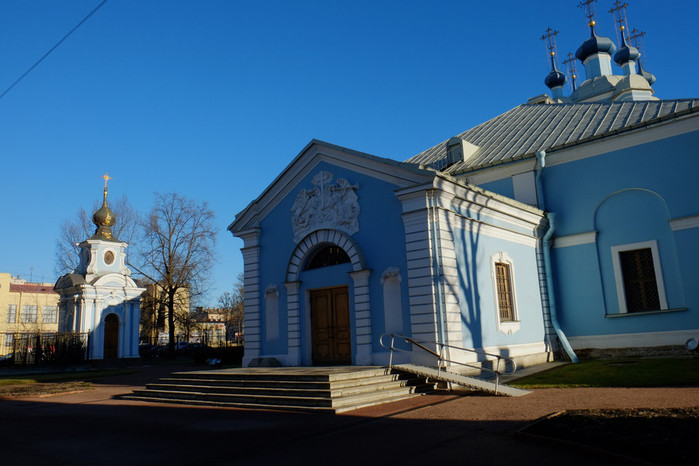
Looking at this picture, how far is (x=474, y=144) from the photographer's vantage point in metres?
22.9

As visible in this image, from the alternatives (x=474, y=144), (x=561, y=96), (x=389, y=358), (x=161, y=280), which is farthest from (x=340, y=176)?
(x=161, y=280)

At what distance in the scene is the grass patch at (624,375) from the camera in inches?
476

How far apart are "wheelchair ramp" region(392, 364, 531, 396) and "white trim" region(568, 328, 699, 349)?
22.6ft

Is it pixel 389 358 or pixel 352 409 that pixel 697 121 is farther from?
pixel 352 409

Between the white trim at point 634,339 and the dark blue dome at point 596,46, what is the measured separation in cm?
1988

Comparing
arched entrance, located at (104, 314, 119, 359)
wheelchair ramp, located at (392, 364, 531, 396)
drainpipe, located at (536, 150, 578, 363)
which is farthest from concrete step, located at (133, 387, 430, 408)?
arched entrance, located at (104, 314, 119, 359)

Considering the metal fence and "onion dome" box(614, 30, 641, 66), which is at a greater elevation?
"onion dome" box(614, 30, 641, 66)

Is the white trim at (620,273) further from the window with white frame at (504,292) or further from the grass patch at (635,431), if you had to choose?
the grass patch at (635,431)

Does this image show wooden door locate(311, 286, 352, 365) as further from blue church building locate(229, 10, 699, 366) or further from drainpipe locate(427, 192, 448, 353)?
drainpipe locate(427, 192, 448, 353)

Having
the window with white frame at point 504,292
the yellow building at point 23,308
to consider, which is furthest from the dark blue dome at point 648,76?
the yellow building at point 23,308

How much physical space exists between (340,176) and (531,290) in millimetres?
7066

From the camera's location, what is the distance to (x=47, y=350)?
30.3 metres

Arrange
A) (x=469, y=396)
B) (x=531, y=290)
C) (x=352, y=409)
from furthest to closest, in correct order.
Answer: (x=531, y=290) → (x=469, y=396) → (x=352, y=409)

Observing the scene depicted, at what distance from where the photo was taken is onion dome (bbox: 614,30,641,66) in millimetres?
32312
